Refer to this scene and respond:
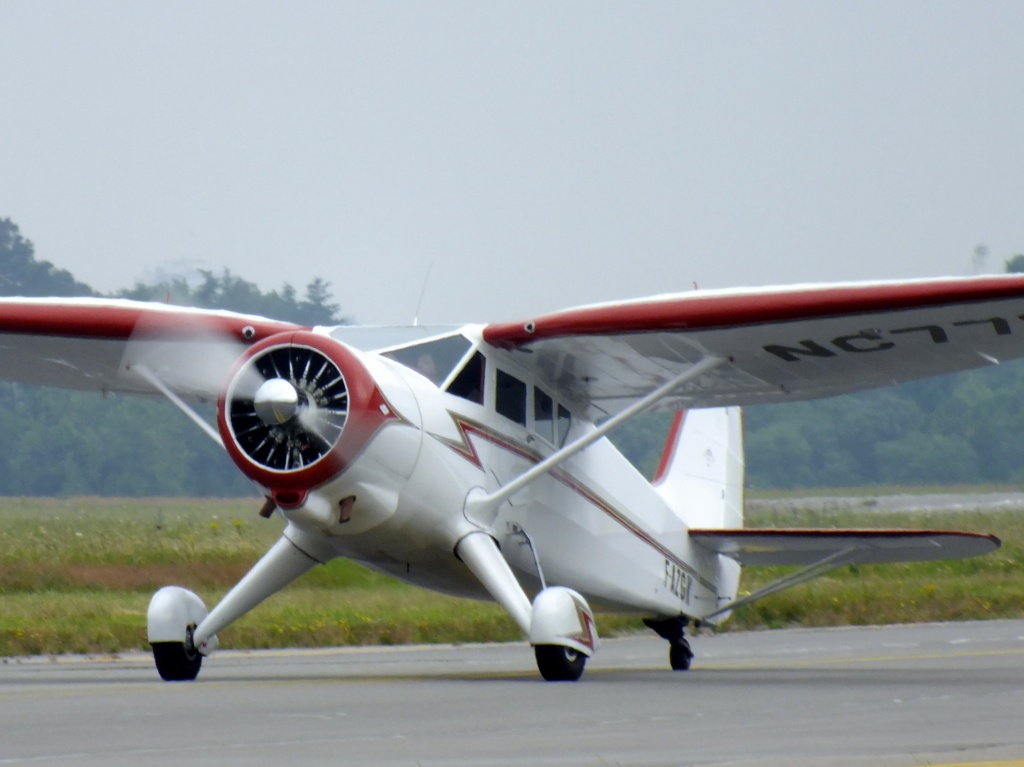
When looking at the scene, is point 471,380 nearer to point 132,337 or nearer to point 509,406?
point 509,406

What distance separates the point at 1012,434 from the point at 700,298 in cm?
7744

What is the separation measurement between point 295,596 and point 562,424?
9.75m

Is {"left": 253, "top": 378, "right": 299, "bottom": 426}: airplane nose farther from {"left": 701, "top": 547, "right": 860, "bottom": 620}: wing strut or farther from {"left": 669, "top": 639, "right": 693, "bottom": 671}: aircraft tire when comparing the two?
{"left": 701, "top": 547, "right": 860, "bottom": 620}: wing strut

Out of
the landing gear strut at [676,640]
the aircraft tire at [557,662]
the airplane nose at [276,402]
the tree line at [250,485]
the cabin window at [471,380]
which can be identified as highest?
the airplane nose at [276,402]

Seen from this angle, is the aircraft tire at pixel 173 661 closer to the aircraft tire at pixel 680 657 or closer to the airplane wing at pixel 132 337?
the airplane wing at pixel 132 337

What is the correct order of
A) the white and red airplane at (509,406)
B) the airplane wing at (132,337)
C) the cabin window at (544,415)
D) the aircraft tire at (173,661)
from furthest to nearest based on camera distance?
the cabin window at (544,415), the airplane wing at (132,337), the aircraft tire at (173,661), the white and red airplane at (509,406)

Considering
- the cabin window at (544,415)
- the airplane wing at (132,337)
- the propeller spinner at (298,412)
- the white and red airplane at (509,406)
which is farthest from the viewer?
the cabin window at (544,415)

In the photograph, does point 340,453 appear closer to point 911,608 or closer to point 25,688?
point 25,688

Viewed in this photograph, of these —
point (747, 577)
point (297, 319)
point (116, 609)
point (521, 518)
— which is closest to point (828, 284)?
point (521, 518)

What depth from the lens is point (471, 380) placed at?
12203 mm

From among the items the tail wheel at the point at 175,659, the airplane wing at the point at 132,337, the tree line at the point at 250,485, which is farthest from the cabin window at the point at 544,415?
the tree line at the point at 250,485

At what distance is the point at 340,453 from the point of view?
34.4 feet

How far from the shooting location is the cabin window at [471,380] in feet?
39.6

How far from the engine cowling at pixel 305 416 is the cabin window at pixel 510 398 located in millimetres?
2087
